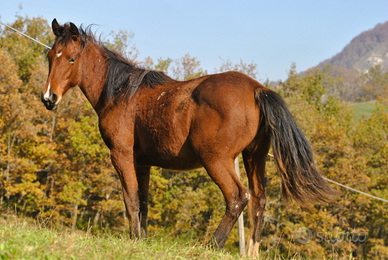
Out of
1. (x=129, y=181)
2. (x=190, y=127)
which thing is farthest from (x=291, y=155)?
(x=129, y=181)

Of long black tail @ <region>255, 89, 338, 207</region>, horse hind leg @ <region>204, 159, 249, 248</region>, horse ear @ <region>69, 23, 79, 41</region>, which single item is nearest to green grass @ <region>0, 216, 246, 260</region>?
horse hind leg @ <region>204, 159, 249, 248</region>

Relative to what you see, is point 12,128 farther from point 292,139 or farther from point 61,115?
point 292,139

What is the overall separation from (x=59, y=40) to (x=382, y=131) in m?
32.1

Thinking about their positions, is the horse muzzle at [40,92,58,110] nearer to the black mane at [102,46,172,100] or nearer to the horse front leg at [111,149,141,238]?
the black mane at [102,46,172,100]

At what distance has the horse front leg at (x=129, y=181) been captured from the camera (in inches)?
175

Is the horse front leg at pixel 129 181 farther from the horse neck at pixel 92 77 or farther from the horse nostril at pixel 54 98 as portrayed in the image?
the horse nostril at pixel 54 98

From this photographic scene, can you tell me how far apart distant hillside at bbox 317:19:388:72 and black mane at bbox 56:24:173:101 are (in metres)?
172

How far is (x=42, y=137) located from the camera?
24656mm

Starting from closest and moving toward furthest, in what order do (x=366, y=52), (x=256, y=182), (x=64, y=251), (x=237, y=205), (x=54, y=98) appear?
(x=64, y=251), (x=237, y=205), (x=256, y=182), (x=54, y=98), (x=366, y=52)

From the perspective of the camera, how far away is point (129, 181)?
4.48m

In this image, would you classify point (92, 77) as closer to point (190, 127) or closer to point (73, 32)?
point (73, 32)

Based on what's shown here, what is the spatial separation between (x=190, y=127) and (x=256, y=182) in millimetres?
1209

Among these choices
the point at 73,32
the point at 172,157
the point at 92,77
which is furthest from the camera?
the point at 92,77

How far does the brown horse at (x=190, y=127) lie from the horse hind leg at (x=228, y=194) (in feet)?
0.04
